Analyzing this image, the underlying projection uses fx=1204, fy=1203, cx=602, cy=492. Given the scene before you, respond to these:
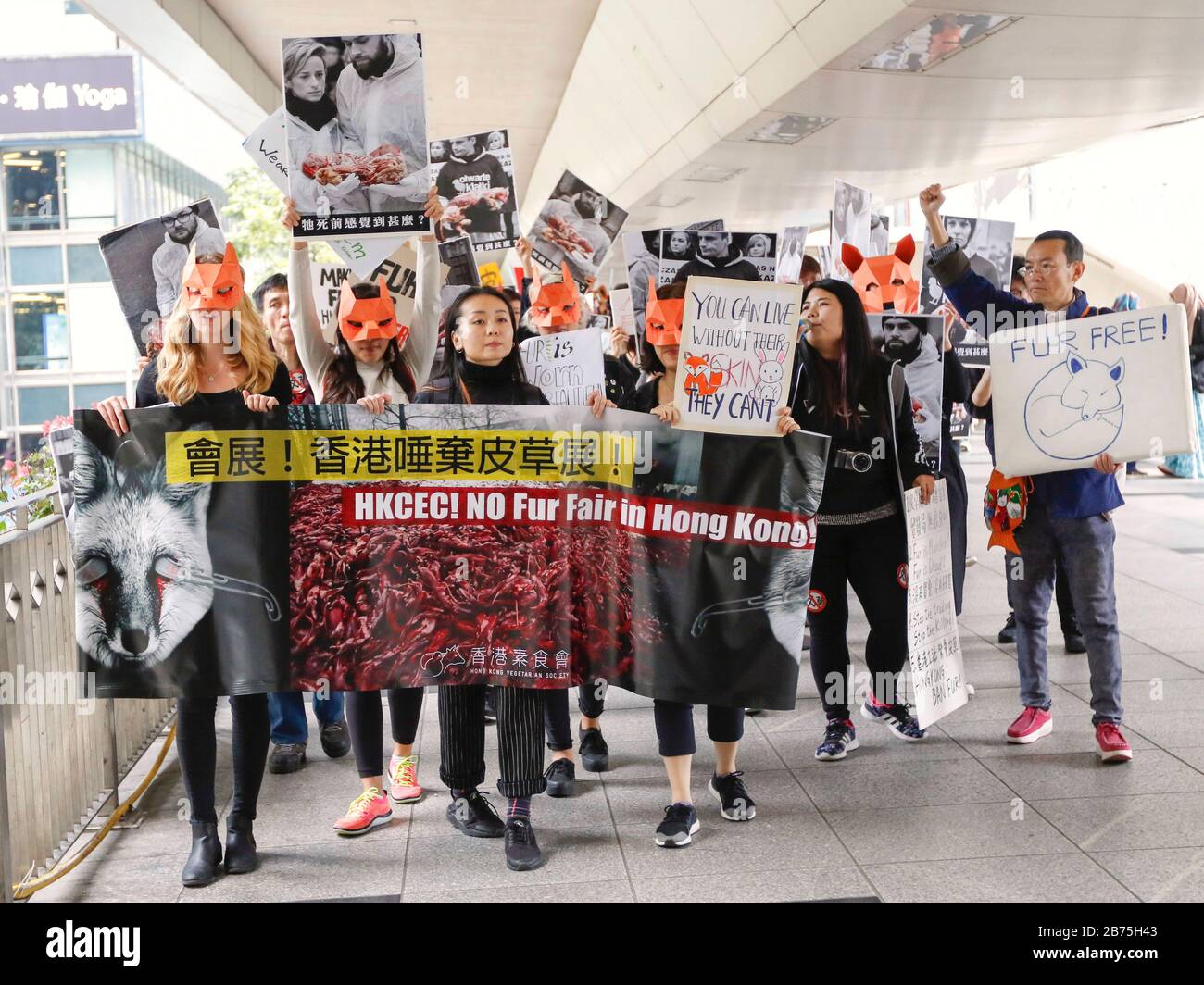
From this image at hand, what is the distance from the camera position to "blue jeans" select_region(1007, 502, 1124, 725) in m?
4.46

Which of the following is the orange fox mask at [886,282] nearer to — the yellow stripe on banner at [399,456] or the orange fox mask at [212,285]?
the yellow stripe on banner at [399,456]

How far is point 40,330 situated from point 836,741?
18.8 metres

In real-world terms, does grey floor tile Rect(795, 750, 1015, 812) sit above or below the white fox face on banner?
A: below

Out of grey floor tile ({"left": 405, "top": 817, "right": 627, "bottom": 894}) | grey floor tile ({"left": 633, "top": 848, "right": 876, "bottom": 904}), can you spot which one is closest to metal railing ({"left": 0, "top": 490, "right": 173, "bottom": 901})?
grey floor tile ({"left": 405, "top": 817, "right": 627, "bottom": 894})

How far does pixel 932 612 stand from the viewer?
15.2ft

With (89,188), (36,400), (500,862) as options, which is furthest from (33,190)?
(500,862)

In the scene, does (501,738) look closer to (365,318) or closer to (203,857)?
(203,857)

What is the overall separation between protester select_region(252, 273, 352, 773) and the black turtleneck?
825 millimetres

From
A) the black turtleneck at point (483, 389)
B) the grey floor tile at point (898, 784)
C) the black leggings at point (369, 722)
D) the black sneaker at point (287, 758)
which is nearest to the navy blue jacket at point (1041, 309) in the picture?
the grey floor tile at point (898, 784)

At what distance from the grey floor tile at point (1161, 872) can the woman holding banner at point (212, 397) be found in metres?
2.60

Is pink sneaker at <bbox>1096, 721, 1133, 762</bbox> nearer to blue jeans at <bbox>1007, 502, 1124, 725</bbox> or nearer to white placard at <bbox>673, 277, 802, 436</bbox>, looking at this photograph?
blue jeans at <bbox>1007, 502, 1124, 725</bbox>

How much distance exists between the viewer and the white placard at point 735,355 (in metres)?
3.80

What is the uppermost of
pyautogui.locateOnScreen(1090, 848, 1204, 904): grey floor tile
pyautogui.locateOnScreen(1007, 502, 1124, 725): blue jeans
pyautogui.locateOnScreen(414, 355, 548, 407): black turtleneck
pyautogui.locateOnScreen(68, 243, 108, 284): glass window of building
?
pyautogui.locateOnScreen(68, 243, 108, 284): glass window of building

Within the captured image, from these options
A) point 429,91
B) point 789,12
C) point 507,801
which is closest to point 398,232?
point 507,801
